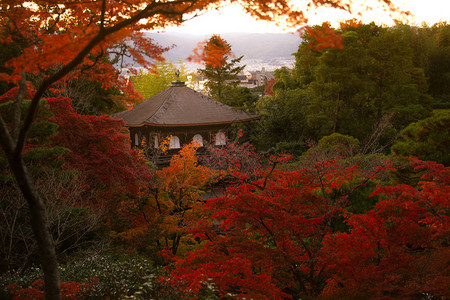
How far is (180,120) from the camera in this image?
19.7 meters

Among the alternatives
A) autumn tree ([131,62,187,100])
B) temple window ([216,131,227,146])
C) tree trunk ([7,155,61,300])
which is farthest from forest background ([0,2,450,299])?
autumn tree ([131,62,187,100])

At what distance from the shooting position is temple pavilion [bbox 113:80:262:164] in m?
19.6

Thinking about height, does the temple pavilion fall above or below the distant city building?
below

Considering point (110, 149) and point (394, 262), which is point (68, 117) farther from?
point (394, 262)

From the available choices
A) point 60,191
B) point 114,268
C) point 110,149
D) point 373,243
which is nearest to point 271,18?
point 373,243

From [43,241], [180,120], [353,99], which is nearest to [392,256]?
[43,241]

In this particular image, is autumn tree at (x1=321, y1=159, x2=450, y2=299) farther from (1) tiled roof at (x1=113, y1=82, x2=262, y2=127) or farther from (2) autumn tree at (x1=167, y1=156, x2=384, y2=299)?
(1) tiled roof at (x1=113, y1=82, x2=262, y2=127)

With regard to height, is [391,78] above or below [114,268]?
above

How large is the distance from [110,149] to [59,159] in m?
1.59

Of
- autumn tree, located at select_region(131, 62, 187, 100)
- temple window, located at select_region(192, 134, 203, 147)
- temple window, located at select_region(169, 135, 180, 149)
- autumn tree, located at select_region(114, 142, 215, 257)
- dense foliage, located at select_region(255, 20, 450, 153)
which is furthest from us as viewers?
Result: autumn tree, located at select_region(131, 62, 187, 100)

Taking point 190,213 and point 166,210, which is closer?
point 190,213

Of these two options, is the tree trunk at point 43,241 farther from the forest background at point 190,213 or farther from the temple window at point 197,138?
the temple window at point 197,138

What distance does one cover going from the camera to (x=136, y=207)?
9.49 meters

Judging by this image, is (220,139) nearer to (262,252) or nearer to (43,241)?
(262,252)
